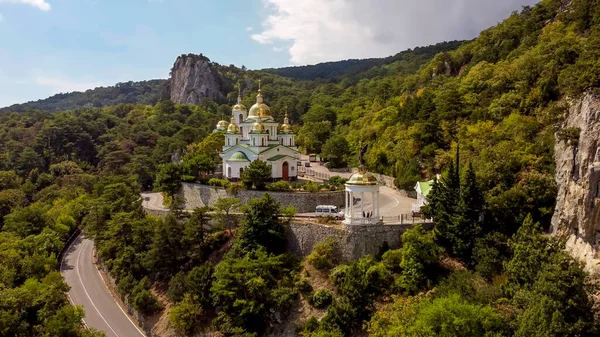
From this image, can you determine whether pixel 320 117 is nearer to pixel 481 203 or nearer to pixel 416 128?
pixel 416 128

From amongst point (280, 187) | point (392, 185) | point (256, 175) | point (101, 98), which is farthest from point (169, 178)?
point (101, 98)

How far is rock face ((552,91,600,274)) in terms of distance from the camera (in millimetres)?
20828

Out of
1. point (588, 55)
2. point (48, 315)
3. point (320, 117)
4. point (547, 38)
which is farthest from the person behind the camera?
point (320, 117)

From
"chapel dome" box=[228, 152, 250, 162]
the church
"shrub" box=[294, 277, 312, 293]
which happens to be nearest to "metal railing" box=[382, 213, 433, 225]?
"shrub" box=[294, 277, 312, 293]

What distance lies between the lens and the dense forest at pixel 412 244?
20.0 metres

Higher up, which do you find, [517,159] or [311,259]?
[517,159]

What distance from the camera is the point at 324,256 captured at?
26734 millimetres

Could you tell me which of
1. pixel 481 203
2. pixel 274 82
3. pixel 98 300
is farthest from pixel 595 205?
pixel 274 82

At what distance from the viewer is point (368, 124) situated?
53562mm

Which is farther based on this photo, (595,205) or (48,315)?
(48,315)

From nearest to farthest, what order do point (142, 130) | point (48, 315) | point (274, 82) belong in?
point (48, 315)
point (142, 130)
point (274, 82)

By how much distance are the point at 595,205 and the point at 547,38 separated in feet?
79.9

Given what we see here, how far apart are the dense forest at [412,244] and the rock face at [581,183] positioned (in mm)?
767

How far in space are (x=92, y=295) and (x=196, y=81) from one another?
88211 millimetres
